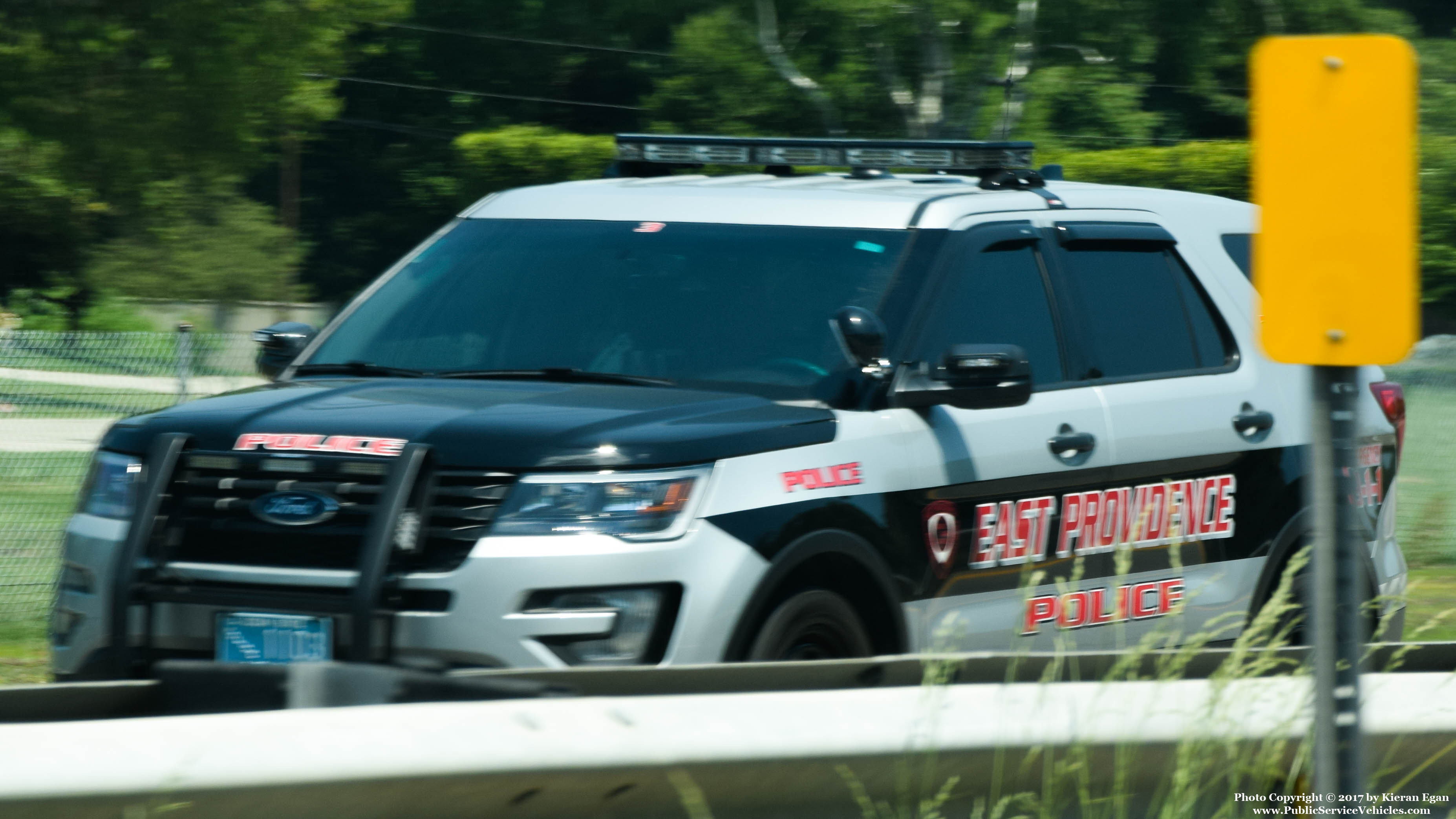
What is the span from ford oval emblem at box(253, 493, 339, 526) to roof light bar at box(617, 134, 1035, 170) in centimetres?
220

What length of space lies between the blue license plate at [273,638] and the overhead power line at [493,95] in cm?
4230

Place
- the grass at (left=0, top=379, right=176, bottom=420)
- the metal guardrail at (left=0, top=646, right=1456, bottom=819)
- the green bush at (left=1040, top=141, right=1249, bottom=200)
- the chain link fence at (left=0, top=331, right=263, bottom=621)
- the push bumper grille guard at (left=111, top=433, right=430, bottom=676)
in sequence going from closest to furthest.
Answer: the metal guardrail at (left=0, top=646, right=1456, bottom=819), the push bumper grille guard at (left=111, top=433, right=430, bottom=676), the chain link fence at (left=0, top=331, right=263, bottom=621), the grass at (left=0, top=379, right=176, bottom=420), the green bush at (left=1040, top=141, right=1249, bottom=200)

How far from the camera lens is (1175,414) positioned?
5855mm

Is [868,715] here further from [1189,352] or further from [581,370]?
[1189,352]

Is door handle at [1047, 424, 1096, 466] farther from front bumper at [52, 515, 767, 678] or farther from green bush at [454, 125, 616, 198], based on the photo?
green bush at [454, 125, 616, 198]

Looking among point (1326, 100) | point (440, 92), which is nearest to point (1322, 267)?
point (1326, 100)

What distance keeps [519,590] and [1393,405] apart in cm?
383

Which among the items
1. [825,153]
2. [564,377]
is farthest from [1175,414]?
[564,377]

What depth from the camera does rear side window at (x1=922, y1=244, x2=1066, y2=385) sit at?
539cm

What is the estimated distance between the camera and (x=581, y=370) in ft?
17.5

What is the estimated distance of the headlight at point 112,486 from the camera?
4805mm

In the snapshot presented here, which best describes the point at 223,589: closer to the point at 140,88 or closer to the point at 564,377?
the point at 564,377

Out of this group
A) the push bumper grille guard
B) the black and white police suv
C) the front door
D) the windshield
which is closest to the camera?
the push bumper grille guard

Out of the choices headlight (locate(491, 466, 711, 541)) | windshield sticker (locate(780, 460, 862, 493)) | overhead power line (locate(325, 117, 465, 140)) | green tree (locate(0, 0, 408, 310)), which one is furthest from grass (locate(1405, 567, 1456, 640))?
overhead power line (locate(325, 117, 465, 140))
